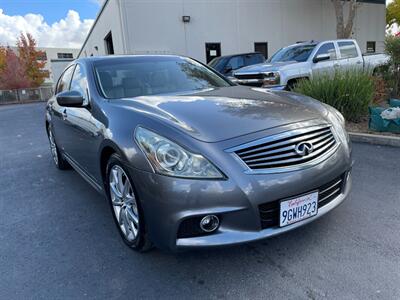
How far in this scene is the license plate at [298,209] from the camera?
2.22 metres

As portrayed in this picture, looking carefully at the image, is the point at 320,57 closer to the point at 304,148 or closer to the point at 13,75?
the point at 304,148

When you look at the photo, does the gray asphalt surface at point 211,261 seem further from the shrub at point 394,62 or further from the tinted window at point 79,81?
the shrub at point 394,62

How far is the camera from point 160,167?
2.15 meters

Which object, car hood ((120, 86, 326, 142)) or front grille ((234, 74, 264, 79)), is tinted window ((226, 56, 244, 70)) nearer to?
front grille ((234, 74, 264, 79))

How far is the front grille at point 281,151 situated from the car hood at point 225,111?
124mm

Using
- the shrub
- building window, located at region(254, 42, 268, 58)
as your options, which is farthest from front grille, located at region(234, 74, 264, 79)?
building window, located at region(254, 42, 268, 58)

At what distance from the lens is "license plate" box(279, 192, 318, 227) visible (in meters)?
2.22

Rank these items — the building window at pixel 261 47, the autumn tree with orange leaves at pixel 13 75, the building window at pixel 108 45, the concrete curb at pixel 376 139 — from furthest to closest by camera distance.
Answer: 1. the autumn tree with orange leaves at pixel 13 75
2. the building window at pixel 108 45
3. the building window at pixel 261 47
4. the concrete curb at pixel 376 139

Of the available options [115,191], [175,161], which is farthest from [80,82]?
[175,161]

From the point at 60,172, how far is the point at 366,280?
4.36 meters

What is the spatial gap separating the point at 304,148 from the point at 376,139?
11.6 feet

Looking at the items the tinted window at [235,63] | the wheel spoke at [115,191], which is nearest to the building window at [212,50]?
the tinted window at [235,63]

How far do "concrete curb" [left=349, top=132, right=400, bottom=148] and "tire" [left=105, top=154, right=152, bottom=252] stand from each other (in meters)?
4.16

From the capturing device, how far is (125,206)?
2.68 meters
